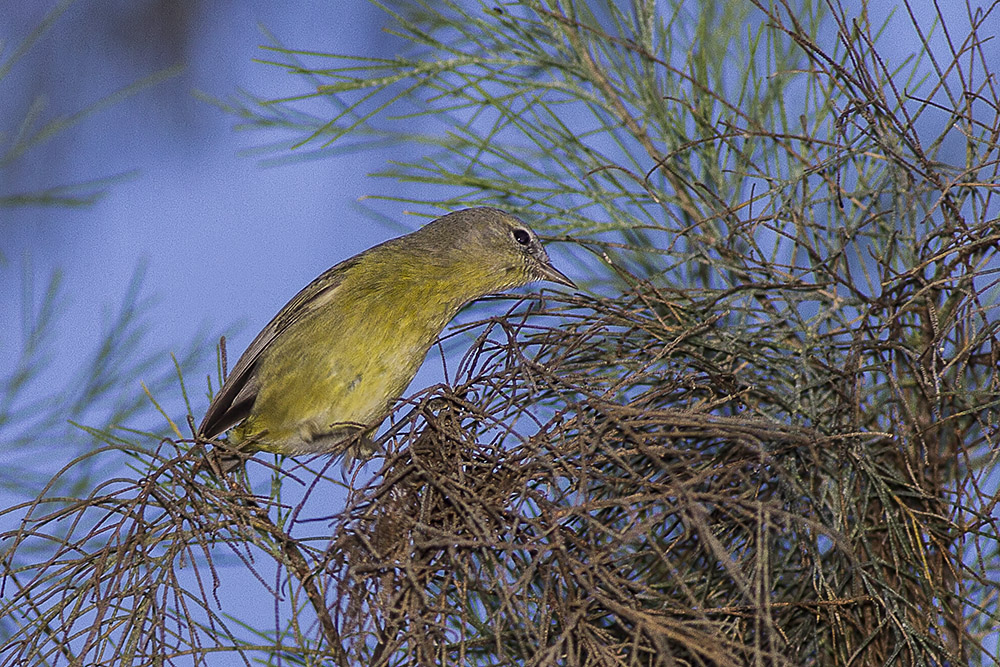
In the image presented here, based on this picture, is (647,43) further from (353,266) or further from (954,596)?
(954,596)

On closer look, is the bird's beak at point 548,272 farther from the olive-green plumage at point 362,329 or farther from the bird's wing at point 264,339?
the bird's wing at point 264,339

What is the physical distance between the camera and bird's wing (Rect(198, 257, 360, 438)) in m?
3.61

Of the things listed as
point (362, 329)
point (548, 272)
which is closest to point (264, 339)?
point (362, 329)

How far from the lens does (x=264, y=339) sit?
374 centimetres

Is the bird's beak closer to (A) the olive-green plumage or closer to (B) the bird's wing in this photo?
(A) the olive-green plumage

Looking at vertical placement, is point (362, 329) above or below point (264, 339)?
below

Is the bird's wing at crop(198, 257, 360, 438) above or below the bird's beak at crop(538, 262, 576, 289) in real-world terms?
above

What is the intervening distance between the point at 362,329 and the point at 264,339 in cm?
41

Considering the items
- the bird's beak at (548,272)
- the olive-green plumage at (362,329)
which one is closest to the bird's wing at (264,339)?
the olive-green plumage at (362,329)

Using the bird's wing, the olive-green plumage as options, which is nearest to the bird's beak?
the olive-green plumage

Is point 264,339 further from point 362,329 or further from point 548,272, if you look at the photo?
point 548,272

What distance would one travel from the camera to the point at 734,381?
2.10 metres

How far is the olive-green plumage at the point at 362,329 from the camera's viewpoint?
3.53 m

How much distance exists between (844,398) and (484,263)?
1793 mm
